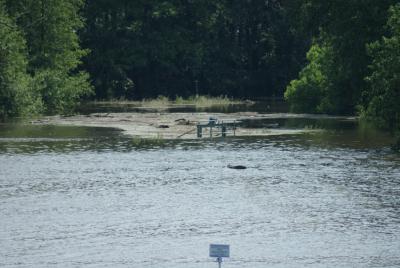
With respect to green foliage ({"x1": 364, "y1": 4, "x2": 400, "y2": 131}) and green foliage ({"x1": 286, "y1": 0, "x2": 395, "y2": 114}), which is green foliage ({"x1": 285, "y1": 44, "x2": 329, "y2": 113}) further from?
green foliage ({"x1": 364, "y1": 4, "x2": 400, "y2": 131})

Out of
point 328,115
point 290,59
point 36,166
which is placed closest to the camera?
point 36,166

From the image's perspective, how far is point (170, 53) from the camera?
451 feet

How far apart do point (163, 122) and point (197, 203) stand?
135 feet

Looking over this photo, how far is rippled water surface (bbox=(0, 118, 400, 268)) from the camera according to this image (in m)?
34.8

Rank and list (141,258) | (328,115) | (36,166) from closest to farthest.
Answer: (141,258) < (36,166) < (328,115)

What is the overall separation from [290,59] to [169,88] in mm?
17157

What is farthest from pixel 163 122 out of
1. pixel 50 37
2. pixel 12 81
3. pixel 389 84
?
pixel 389 84

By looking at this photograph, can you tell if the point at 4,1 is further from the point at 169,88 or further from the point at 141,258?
the point at 141,258

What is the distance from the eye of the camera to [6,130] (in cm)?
7894

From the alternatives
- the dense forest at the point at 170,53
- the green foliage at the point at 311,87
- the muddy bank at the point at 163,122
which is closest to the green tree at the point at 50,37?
the dense forest at the point at 170,53

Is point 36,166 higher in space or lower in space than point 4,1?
lower

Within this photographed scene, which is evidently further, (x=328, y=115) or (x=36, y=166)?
(x=328, y=115)

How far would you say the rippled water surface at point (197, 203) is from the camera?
3481cm

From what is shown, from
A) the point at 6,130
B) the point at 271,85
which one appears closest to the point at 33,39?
the point at 6,130
